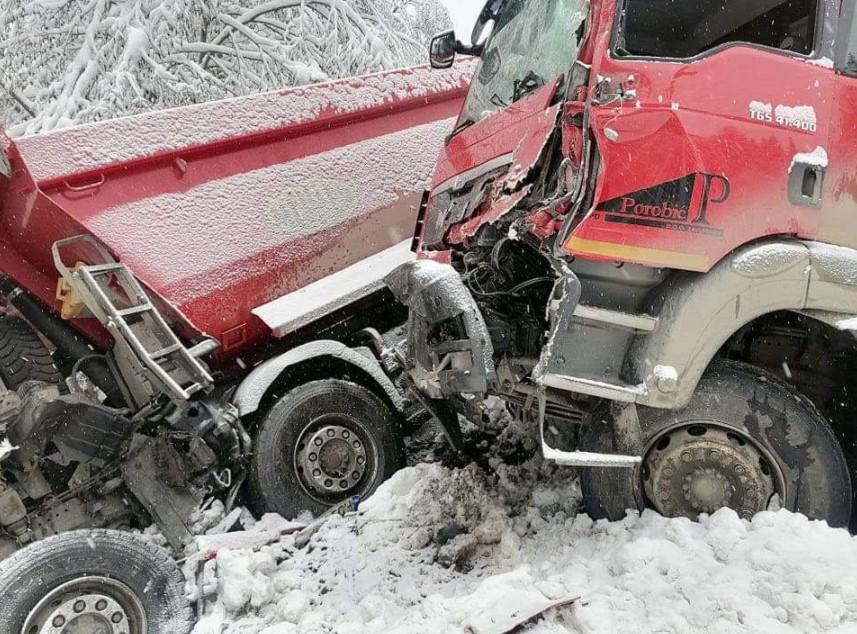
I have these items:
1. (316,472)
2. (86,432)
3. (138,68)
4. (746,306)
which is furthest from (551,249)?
(138,68)

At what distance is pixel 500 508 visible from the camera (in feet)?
10.5

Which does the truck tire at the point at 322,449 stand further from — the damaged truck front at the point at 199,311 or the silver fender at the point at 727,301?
the silver fender at the point at 727,301

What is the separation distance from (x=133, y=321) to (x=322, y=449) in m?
1.22

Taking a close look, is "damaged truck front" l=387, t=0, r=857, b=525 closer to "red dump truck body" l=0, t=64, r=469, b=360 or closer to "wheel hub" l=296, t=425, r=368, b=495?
"wheel hub" l=296, t=425, r=368, b=495

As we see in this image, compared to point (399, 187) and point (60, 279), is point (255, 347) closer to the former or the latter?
point (60, 279)

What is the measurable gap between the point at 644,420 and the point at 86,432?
2561mm

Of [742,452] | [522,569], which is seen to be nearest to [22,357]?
[522,569]

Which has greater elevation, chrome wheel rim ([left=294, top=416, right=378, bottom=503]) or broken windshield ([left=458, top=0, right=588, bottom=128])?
broken windshield ([left=458, top=0, right=588, bottom=128])

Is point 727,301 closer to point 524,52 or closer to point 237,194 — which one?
point 524,52

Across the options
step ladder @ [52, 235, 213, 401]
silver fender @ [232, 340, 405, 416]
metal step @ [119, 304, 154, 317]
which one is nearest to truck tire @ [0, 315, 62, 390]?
step ladder @ [52, 235, 213, 401]

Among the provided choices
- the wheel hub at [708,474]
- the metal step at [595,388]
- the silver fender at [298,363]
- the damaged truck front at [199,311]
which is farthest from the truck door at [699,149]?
the damaged truck front at [199,311]

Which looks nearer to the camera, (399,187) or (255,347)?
(255,347)

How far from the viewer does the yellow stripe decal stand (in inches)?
98.9

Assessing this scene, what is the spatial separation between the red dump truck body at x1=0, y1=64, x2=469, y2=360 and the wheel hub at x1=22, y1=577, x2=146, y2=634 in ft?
4.58
